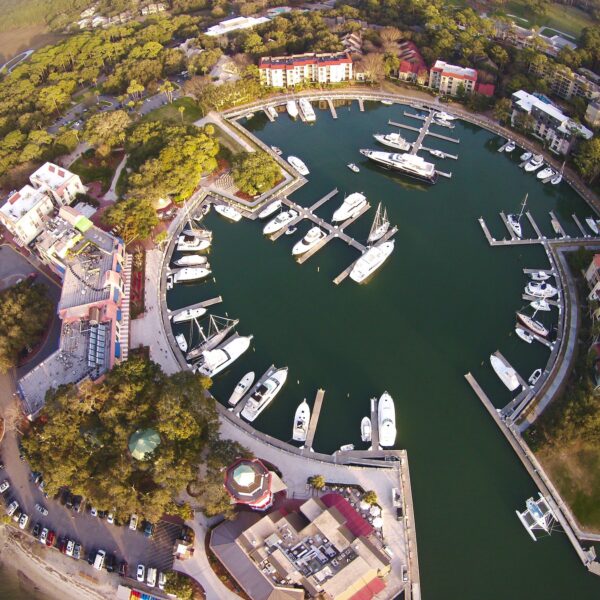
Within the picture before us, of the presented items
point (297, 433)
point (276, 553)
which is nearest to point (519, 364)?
point (297, 433)

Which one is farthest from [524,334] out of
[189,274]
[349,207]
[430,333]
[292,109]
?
[292,109]

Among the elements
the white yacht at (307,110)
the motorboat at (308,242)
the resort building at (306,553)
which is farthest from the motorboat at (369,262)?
the white yacht at (307,110)

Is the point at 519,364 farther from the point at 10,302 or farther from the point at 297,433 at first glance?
the point at 10,302

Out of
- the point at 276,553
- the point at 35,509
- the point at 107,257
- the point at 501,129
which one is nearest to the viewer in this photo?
the point at 276,553

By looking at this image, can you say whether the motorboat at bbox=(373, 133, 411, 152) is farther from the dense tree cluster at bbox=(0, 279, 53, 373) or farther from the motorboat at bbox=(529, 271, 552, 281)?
the dense tree cluster at bbox=(0, 279, 53, 373)

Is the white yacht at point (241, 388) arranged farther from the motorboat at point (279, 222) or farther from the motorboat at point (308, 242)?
the motorboat at point (279, 222)

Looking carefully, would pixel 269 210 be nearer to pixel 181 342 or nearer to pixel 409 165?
pixel 409 165

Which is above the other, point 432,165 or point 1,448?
point 432,165

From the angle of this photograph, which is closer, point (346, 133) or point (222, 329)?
point (222, 329)
